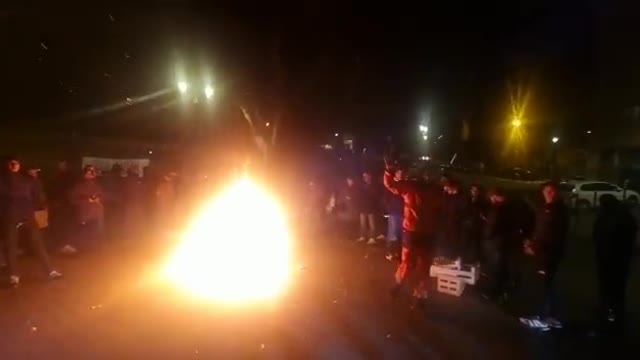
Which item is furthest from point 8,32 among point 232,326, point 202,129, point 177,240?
point 232,326

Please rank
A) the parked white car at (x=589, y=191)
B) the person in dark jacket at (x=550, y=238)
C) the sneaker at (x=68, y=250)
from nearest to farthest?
the person in dark jacket at (x=550, y=238) → the sneaker at (x=68, y=250) → the parked white car at (x=589, y=191)

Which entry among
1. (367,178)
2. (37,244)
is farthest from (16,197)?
(367,178)

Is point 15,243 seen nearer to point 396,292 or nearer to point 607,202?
point 396,292

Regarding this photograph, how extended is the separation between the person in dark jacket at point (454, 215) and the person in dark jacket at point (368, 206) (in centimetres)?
441

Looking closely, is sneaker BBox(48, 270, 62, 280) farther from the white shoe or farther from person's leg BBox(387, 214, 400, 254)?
person's leg BBox(387, 214, 400, 254)

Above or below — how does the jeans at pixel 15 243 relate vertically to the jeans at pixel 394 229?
above

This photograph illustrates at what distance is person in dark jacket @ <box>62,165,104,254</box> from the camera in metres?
13.2

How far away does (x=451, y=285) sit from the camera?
33.7 ft

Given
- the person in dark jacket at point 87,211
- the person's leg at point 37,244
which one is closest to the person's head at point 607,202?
the person's leg at point 37,244

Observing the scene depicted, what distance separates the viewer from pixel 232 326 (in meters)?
8.05

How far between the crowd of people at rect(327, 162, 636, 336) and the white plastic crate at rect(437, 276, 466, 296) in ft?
0.74

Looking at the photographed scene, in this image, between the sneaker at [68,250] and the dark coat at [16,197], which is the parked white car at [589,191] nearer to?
the sneaker at [68,250]

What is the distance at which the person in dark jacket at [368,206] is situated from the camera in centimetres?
1589

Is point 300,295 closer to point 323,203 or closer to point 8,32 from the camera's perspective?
point 323,203
